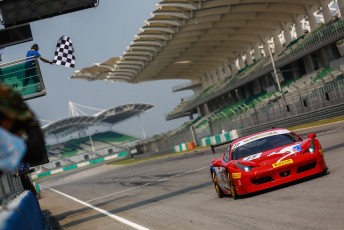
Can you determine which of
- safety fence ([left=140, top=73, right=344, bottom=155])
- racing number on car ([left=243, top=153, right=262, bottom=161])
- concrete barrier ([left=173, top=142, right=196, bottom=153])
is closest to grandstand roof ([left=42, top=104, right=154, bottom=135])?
concrete barrier ([left=173, top=142, right=196, bottom=153])

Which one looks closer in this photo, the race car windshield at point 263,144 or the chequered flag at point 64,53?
the race car windshield at point 263,144

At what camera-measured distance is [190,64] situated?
80625 millimetres

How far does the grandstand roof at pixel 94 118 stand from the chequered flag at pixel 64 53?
112 meters

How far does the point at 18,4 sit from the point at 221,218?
8352 millimetres

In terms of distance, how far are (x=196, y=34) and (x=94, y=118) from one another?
7736cm

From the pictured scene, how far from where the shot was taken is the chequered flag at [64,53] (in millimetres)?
16875

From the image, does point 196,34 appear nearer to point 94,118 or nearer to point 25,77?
point 25,77

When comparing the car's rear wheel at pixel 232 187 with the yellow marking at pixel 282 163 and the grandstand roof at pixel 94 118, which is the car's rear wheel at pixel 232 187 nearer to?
the yellow marking at pixel 282 163

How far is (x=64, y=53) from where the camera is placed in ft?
55.6

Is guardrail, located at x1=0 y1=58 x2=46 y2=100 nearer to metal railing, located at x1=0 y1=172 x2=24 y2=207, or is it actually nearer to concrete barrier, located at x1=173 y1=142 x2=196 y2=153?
metal railing, located at x1=0 y1=172 x2=24 y2=207

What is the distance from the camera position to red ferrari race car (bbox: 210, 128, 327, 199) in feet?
32.9

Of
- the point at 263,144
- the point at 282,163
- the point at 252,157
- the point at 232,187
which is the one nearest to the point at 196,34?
the point at 263,144

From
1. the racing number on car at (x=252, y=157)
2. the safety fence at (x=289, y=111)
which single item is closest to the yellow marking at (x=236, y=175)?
the racing number on car at (x=252, y=157)

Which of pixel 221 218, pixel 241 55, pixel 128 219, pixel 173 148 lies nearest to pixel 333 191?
pixel 221 218
